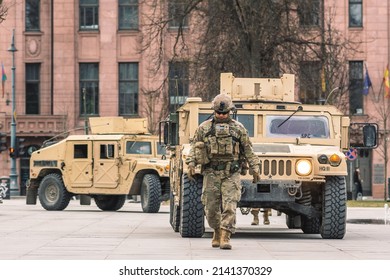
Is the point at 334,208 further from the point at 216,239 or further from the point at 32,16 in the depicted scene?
the point at 32,16

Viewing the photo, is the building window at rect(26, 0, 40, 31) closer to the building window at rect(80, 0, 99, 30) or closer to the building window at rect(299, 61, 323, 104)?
the building window at rect(80, 0, 99, 30)

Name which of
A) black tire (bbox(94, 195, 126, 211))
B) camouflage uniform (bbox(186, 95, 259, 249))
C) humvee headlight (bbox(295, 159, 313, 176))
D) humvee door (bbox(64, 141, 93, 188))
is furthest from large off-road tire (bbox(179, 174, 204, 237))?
black tire (bbox(94, 195, 126, 211))

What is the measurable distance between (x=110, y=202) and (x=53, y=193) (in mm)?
1839

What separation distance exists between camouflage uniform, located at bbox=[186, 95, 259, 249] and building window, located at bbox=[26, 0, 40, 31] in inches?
1938

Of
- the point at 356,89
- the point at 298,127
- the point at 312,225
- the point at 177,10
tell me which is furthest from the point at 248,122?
the point at 356,89

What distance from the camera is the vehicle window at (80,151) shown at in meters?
34.5

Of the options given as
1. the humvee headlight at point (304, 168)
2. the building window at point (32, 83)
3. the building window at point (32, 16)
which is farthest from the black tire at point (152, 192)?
the building window at point (32, 16)

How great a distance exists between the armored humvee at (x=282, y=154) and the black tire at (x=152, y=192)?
1049 centimetres

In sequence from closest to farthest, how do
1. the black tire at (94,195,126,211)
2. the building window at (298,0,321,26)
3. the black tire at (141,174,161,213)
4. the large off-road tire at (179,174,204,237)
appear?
the large off-road tire at (179,174,204,237)
the black tire at (141,174,161,213)
the black tire at (94,195,126,211)
the building window at (298,0,321,26)

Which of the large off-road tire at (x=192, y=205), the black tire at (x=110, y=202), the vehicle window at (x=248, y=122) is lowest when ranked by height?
the black tire at (x=110, y=202)

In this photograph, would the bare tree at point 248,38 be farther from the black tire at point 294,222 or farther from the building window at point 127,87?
the building window at point 127,87

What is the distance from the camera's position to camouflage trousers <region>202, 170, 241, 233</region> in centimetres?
1577

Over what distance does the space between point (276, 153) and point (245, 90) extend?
237 centimetres
